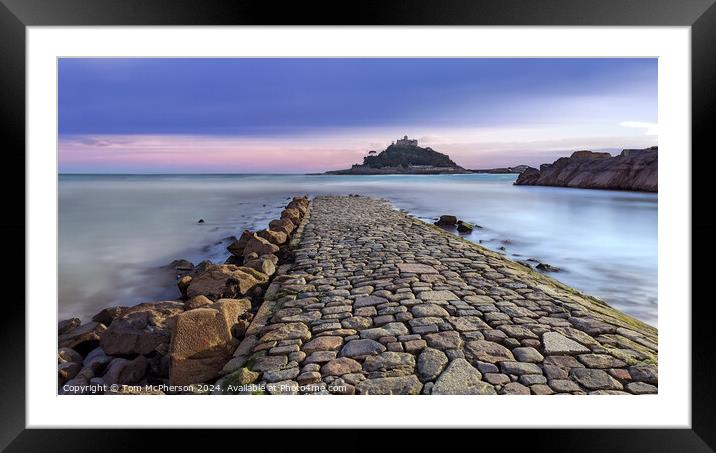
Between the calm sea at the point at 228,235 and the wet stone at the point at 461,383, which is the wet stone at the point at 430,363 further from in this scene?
the calm sea at the point at 228,235

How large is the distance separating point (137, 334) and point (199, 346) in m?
0.90

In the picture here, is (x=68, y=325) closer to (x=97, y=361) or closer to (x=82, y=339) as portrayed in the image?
(x=82, y=339)

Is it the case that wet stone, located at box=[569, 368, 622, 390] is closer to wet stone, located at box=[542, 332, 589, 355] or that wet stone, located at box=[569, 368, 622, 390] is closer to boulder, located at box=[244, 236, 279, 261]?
wet stone, located at box=[542, 332, 589, 355]

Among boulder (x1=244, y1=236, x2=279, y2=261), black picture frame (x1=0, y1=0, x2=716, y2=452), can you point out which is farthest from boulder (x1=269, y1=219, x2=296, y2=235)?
black picture frame (x1=0, y1=0, x2=716, y2=452)

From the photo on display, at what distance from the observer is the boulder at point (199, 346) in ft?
9.87

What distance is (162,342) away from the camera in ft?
11.7

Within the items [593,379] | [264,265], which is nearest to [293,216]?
[264,265]

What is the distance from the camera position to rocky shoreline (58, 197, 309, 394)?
304 cm

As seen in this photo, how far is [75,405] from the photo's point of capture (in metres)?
2.74
